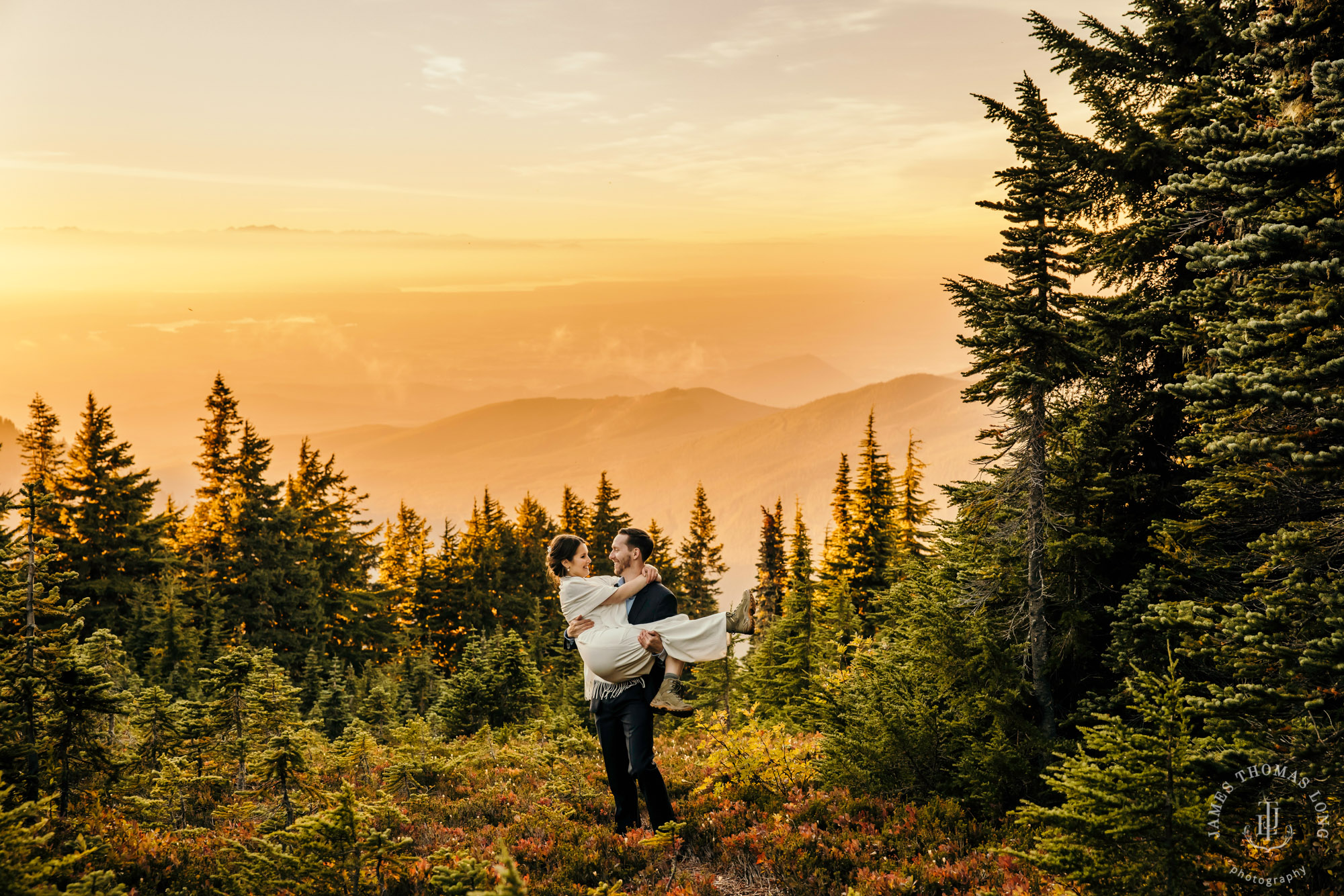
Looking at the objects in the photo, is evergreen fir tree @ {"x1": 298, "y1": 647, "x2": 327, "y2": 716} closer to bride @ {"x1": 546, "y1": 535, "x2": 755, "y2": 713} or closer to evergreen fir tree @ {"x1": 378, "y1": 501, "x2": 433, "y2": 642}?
evergreen fir tree @ {"x1": 378, "y1": 501, "x2": 433, "y2": 642}

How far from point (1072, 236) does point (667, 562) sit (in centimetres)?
4312

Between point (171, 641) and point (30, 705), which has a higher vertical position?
point (30, 705)

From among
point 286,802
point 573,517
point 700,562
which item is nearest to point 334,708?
point 286,802

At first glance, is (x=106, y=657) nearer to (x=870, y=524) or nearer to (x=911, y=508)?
(x=870, y=524)

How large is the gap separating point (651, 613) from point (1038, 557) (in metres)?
5.89

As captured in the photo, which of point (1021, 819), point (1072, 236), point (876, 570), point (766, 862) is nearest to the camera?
point (1021, 819)

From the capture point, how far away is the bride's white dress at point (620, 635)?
716 cm

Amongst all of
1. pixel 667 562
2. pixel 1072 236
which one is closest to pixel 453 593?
pixel 667 562

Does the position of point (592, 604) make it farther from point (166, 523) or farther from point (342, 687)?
point (166, 523)

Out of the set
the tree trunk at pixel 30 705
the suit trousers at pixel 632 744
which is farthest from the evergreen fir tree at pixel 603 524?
the tree trunk at pixel 30 705

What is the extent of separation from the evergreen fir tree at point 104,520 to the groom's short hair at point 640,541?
3350 cm

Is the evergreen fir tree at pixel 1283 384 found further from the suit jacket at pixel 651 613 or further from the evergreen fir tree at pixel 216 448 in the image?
the evergreen fir tree at pixel 216 448

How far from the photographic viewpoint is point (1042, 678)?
32.5ft

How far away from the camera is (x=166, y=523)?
34719 millimetres
